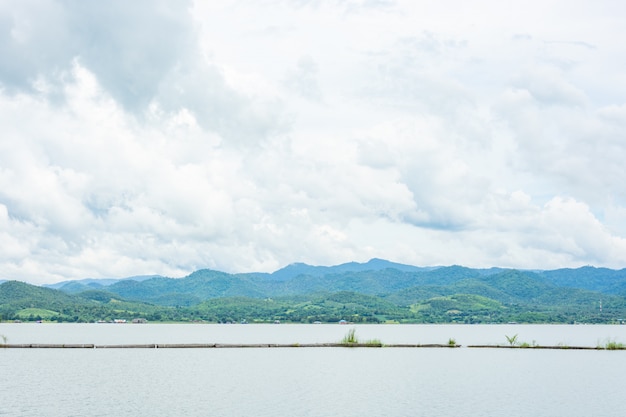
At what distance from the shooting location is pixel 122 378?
229ft

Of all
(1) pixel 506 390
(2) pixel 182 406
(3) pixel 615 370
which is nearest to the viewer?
(2) pixel 182 406

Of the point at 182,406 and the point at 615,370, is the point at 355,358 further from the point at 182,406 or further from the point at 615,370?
the point at 182,406

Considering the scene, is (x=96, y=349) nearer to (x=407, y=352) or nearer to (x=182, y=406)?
(x=407, y=352)

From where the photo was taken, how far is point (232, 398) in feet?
186

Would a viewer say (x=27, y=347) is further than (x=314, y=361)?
Yes

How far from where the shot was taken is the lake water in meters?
51.2

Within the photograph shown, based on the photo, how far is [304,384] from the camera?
219 feet

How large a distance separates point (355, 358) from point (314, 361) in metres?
7.90

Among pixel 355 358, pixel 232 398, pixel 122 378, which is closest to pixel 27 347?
pixel 122 378

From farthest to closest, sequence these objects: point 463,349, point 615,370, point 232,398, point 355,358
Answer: point 463,349 → point 355,358 → point 615,370 → point 232,398

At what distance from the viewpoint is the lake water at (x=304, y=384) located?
5116cm

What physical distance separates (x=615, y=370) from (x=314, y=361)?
40351 millimetres

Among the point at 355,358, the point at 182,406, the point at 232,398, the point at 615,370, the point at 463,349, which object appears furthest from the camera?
the point at 463,349

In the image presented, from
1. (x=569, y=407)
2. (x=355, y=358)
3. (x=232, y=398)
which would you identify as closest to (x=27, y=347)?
(x=355, y=358)
